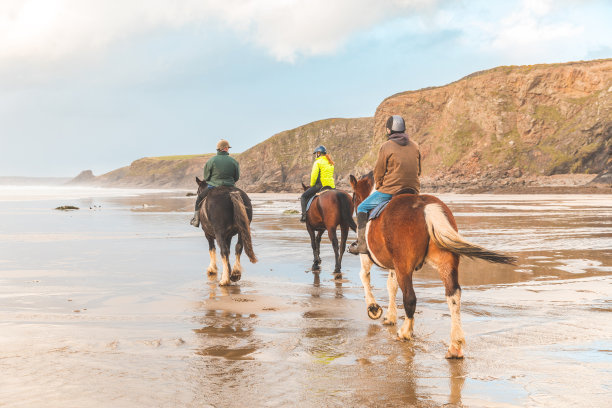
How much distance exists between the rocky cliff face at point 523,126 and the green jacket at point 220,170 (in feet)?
220

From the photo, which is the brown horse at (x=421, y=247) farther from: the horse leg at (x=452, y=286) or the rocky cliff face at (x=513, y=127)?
the rocky cliff face at (x=513, y=127)

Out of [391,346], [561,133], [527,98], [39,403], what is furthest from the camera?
[527,98]

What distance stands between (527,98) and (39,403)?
8685 cm

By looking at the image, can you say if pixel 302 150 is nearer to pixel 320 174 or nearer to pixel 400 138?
pixel 320 174

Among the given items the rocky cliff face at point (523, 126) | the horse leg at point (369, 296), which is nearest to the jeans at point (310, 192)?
the horse leg at point (369, 296)

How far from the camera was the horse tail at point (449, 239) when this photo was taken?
5863 mm

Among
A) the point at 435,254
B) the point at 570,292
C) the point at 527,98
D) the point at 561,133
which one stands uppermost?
the point at 527,98

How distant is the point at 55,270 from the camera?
11570mm

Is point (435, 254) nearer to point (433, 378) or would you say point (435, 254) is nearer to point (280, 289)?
point (433, 378)

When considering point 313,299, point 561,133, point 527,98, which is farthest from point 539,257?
point 527,98

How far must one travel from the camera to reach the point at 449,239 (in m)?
5.93

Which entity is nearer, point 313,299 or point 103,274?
point 313,299

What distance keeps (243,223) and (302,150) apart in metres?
127

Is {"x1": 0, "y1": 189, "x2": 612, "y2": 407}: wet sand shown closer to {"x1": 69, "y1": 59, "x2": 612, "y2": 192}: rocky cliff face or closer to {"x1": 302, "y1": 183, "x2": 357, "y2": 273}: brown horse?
{"x1": 302, "y1": 183, "x2": 357, "y2": 273}: brown horse
